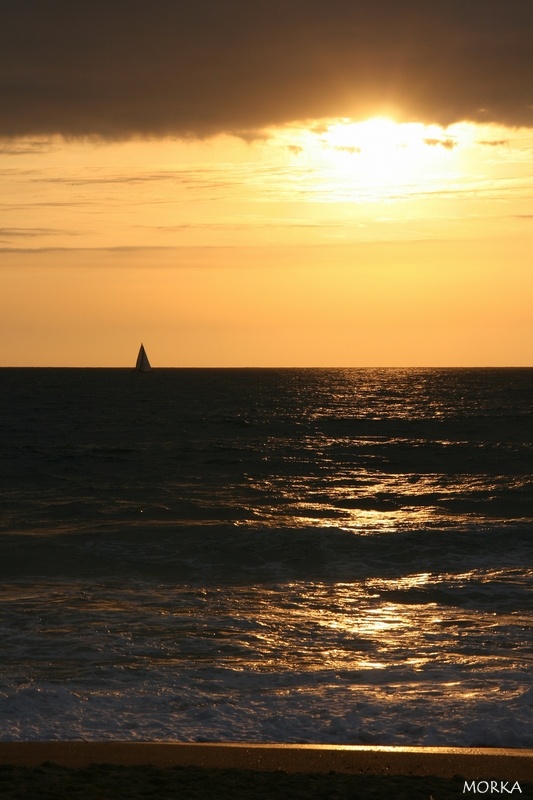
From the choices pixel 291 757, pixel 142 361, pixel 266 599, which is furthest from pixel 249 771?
pixel 142 361

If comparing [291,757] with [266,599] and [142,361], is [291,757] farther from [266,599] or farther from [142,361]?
[142,361]

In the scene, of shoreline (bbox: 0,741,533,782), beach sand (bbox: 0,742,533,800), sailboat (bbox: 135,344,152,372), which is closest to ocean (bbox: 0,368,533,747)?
shoreline (bbox: 0,741,533,782)

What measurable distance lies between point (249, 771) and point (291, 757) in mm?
662

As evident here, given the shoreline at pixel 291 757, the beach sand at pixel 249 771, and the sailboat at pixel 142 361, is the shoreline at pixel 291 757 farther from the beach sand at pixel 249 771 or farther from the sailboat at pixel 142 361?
the sailboat at pixel 142 361

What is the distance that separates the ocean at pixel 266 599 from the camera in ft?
31.6

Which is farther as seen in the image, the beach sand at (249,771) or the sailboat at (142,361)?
the sailboat at (142,361)

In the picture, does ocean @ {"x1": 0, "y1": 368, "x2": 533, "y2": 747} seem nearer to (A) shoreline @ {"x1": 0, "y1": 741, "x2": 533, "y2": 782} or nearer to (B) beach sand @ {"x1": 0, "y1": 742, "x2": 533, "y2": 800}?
(A) shoreline @ {"x1": 0, "y1": 741, "x2": 533, "y2": 782}

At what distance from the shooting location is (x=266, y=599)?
51.3ft

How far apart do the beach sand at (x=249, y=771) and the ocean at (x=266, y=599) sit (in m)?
0.53

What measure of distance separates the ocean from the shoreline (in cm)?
42

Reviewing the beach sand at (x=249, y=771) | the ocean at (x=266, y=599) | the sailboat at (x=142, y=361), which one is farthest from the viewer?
the sailboat at (x=142, y=361)

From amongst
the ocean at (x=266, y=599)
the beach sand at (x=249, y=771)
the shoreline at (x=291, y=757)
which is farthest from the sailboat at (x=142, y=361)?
the beach sand at (x=249, y=771)

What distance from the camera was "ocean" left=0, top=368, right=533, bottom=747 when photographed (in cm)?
962

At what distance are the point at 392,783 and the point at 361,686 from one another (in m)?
3.29
